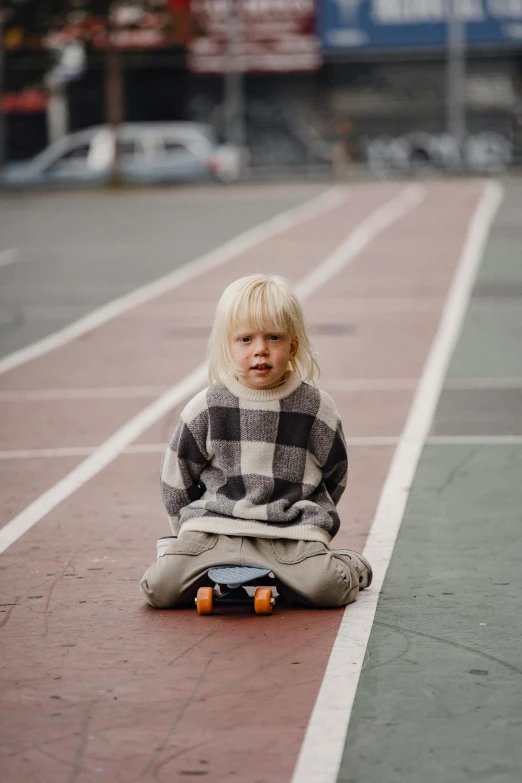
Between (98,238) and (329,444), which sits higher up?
(329,444)

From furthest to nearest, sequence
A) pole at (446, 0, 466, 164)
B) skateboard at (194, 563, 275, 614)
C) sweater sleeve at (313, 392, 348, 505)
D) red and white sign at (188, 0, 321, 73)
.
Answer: red and white sign at (188, 0, 321, 73)
pole at (446, 0, 466, 164)
sweater sleeve at (313, 392, 348, 505)
skateboard at (194, 563, 275, 614)

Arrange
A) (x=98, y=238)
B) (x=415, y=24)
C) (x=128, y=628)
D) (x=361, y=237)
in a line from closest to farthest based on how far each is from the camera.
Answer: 1. (x=128, y=628)
2. (x=361, y=237)
3. (x=98, y=238)
4. (x=415, y=24)

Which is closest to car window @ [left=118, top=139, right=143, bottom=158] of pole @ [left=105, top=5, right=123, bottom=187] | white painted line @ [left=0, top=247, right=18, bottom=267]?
pole @ [left=105, top=5, right=123, bottom=187]

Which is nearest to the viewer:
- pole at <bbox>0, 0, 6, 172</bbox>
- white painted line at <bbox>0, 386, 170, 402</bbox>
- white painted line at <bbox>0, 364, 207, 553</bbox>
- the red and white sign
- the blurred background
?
white painted line at <bbox>0, 364, 207, 553</bbox>

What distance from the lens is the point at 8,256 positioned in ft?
73.0

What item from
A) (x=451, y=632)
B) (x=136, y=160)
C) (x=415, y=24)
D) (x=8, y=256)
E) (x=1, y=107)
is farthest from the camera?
(x=415, y=24)

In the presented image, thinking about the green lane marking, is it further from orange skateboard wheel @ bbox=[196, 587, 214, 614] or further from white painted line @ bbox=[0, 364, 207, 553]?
white painted line @ bbox=[0, 364, 207, 553]

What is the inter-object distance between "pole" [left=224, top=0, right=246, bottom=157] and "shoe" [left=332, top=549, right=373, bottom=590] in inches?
1658

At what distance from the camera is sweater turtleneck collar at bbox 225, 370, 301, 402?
5379 millimetres

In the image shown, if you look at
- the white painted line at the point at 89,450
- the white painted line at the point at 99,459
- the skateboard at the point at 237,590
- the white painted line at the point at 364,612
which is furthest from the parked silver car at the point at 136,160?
the skateboard at the point at 237,590

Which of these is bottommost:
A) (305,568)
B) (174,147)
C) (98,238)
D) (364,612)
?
(174,147)

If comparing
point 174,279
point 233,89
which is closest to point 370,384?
point 174,279

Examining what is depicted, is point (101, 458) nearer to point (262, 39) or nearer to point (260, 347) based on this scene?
point (260, 347)

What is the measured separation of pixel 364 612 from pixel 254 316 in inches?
43.1
